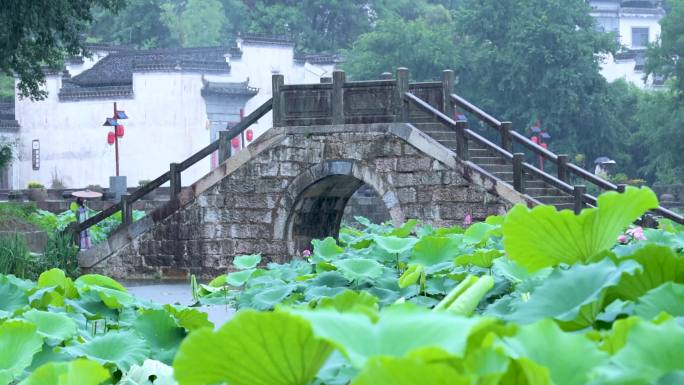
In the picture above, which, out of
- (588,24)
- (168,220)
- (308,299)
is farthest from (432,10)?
(308,299)

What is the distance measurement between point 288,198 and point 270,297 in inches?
609

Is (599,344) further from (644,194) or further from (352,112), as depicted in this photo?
(352,112)

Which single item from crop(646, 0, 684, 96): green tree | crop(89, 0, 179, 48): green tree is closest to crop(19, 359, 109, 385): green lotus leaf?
crop(646, 0, 684, 96): green tree

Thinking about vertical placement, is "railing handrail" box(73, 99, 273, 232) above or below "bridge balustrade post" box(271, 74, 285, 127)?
below

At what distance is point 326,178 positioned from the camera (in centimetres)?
1973

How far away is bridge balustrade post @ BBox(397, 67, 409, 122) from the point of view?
60.8ft

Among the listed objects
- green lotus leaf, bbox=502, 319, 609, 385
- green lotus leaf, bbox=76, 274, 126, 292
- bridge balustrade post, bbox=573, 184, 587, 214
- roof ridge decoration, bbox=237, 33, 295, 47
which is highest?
roof ridge decoration, bbox=237, 33, 295, 47

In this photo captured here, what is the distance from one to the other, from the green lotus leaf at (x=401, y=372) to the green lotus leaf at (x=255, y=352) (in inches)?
7.2

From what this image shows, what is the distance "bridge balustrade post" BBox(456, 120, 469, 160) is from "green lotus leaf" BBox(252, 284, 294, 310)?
13.3 metres

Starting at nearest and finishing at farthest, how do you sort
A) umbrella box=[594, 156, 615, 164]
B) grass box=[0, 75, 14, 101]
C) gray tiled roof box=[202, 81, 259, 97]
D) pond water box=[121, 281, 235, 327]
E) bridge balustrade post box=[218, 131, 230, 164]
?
pond water box=[121, 281, 235, 327], bridge balustrade post box=[218, 131, 230, 164], umbrella box=[594, 156, 615, 164], gray tiled roof box=[202, 81, 259, 97], grass box=[0, 75, 14, 101]

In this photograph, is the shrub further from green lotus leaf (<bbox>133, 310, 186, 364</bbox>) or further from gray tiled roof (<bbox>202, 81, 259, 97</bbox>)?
gray tiled roof (<bbox>202, 81, 259, 97</bbox>)

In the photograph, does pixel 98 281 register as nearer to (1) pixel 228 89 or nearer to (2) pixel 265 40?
(1) pixel 228 89

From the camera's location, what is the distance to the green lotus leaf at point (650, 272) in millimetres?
1946

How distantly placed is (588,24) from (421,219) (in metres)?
24.4
